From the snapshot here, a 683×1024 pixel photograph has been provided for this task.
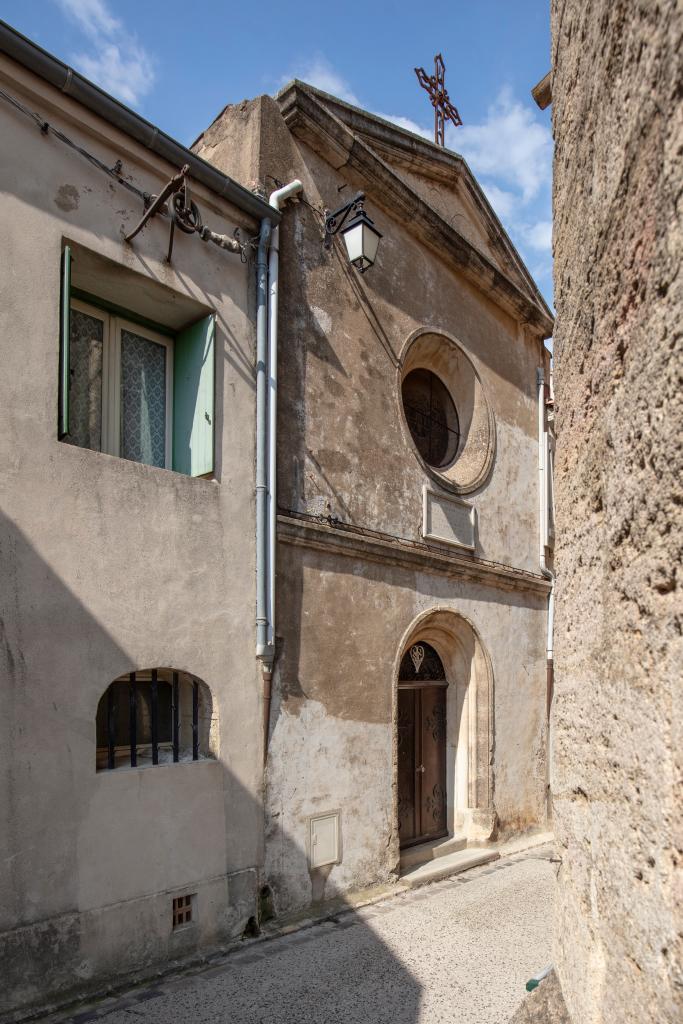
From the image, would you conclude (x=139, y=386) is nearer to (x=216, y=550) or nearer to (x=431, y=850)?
→ (x=216, y=550)

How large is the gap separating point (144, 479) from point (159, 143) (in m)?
2.65

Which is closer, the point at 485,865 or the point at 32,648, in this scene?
the point at 32,648

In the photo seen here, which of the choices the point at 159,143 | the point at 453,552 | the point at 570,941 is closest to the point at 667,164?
the point at 570,941

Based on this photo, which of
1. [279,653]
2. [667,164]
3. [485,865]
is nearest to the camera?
[667,164]

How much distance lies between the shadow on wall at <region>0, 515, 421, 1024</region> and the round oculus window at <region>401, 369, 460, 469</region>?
17.0 feet

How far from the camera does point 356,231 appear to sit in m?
7.86

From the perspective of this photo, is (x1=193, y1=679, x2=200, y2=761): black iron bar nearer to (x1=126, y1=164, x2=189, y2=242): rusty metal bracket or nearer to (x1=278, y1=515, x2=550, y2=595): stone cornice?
(x1=278, y1=515, x2=550, y2=595): stone cornice

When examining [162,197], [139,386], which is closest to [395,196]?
[162,197]

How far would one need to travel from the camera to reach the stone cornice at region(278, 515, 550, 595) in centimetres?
720

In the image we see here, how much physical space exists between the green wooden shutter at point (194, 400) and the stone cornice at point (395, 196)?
2.75 meters

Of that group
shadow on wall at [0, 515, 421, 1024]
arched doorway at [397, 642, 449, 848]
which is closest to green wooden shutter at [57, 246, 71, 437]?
shadow on wall at [0, 515, 421, 1024]

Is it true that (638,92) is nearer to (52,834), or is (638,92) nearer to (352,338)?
(52,834)

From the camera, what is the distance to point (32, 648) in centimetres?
500

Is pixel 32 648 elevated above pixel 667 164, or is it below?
below
